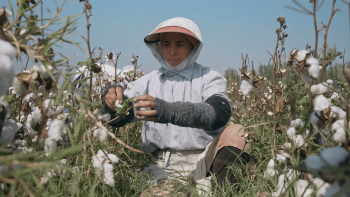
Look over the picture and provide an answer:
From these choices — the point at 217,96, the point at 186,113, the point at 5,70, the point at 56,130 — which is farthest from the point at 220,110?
the point at 5,70

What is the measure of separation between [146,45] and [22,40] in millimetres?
1853

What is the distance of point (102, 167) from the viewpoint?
1.14 m

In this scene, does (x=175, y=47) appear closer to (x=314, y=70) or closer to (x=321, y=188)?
(x=314, y=70)

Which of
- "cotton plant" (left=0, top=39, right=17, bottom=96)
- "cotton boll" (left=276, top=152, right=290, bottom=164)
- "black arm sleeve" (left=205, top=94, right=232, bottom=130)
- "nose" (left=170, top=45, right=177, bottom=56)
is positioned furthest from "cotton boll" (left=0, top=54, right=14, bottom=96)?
"nose" (left=170, top=45, right=177, bottom=56)

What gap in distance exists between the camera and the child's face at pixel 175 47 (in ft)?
7.52

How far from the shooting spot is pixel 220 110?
1807mm

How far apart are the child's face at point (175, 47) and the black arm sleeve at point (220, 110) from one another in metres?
0.54

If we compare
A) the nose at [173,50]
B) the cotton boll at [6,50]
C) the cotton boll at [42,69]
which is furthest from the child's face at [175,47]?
the cotton boll at [6,50]

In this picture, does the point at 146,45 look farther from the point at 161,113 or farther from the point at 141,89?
the point at 161,113

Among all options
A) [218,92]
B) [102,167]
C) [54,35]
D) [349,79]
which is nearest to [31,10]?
[54,35]

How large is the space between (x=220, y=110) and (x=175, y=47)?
→ 753 millimetres

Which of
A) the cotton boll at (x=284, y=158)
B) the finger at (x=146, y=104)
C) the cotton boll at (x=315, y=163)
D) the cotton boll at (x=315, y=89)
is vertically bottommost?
the cotton boll at (x=284, y=158)

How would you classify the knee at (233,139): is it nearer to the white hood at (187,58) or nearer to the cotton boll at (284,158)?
the white hood at (187,58)

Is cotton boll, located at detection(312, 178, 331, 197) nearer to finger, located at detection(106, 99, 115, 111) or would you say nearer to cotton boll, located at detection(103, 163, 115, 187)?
cotton boll, located at detection(103, 163, 115, 187)
